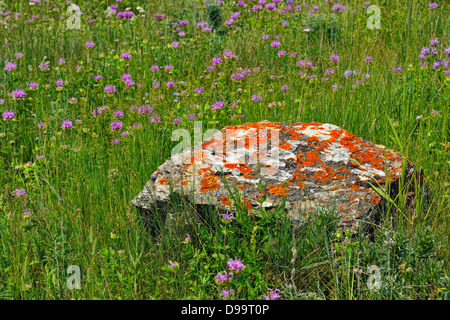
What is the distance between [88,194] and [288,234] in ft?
4.28

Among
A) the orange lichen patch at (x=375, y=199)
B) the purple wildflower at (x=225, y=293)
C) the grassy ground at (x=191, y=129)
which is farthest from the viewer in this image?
the orange lichen patch at (x=375, y=199)

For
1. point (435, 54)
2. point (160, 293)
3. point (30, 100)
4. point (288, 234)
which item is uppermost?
point (435, 54)

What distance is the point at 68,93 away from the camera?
4.21 metres

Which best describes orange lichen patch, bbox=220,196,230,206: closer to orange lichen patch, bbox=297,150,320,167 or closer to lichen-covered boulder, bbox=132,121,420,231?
lichen-covered boulder, bbox=132,121,420,231

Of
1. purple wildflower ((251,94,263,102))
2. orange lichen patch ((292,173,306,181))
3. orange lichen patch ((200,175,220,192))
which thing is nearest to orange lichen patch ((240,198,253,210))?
orange lichen patch ((200,175,220,192))

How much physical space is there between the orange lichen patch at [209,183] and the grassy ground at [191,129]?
151 mm

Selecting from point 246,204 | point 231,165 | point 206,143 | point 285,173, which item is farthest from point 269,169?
point 206,143

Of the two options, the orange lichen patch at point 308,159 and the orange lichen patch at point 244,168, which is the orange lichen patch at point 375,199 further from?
the orange lichen patch at point 244,168

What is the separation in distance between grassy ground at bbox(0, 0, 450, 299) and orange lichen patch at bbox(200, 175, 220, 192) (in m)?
0.15

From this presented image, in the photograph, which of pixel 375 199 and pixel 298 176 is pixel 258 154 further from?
pixel 375 199

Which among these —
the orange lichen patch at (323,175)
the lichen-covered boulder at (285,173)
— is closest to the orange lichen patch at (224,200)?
the lichen-covered boulder at (285,173)

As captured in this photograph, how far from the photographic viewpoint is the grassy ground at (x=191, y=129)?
6.60ft
